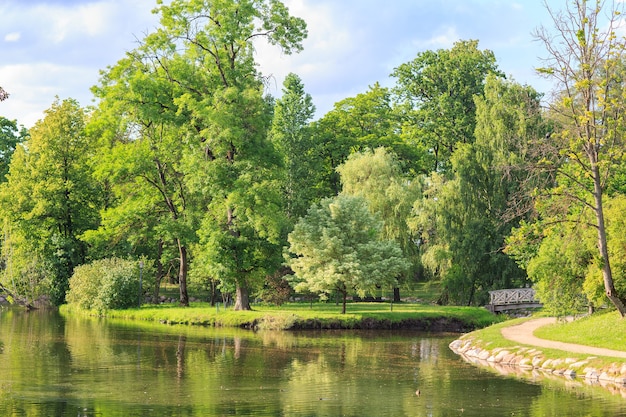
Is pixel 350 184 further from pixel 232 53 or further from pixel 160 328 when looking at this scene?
pixel 160 328

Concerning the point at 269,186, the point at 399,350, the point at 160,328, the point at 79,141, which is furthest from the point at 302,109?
the point at 399,350

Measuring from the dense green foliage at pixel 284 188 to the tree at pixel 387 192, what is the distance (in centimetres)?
11

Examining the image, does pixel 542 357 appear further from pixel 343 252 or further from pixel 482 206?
pixel 482 206

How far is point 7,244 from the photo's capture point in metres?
54.3

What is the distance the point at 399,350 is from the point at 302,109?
3551 centimetres

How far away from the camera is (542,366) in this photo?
23.5 m

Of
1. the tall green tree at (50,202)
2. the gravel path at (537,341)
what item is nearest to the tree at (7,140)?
the tall green tree at (50,202)

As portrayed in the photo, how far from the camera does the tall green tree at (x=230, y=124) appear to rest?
40719 mm

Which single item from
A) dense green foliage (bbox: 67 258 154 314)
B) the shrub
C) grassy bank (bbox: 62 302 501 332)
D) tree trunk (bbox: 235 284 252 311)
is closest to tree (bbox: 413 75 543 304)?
grassy bank (bbox: 62 302 501 332)

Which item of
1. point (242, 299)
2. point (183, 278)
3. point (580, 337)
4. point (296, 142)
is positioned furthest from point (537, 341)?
point (296, 142)

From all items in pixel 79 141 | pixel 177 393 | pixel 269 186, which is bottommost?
pixel 177 393

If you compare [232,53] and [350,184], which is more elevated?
[232,53]

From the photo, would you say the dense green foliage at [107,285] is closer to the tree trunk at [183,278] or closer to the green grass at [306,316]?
the tree trunk at [183,278]

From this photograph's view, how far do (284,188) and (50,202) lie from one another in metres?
16.9
